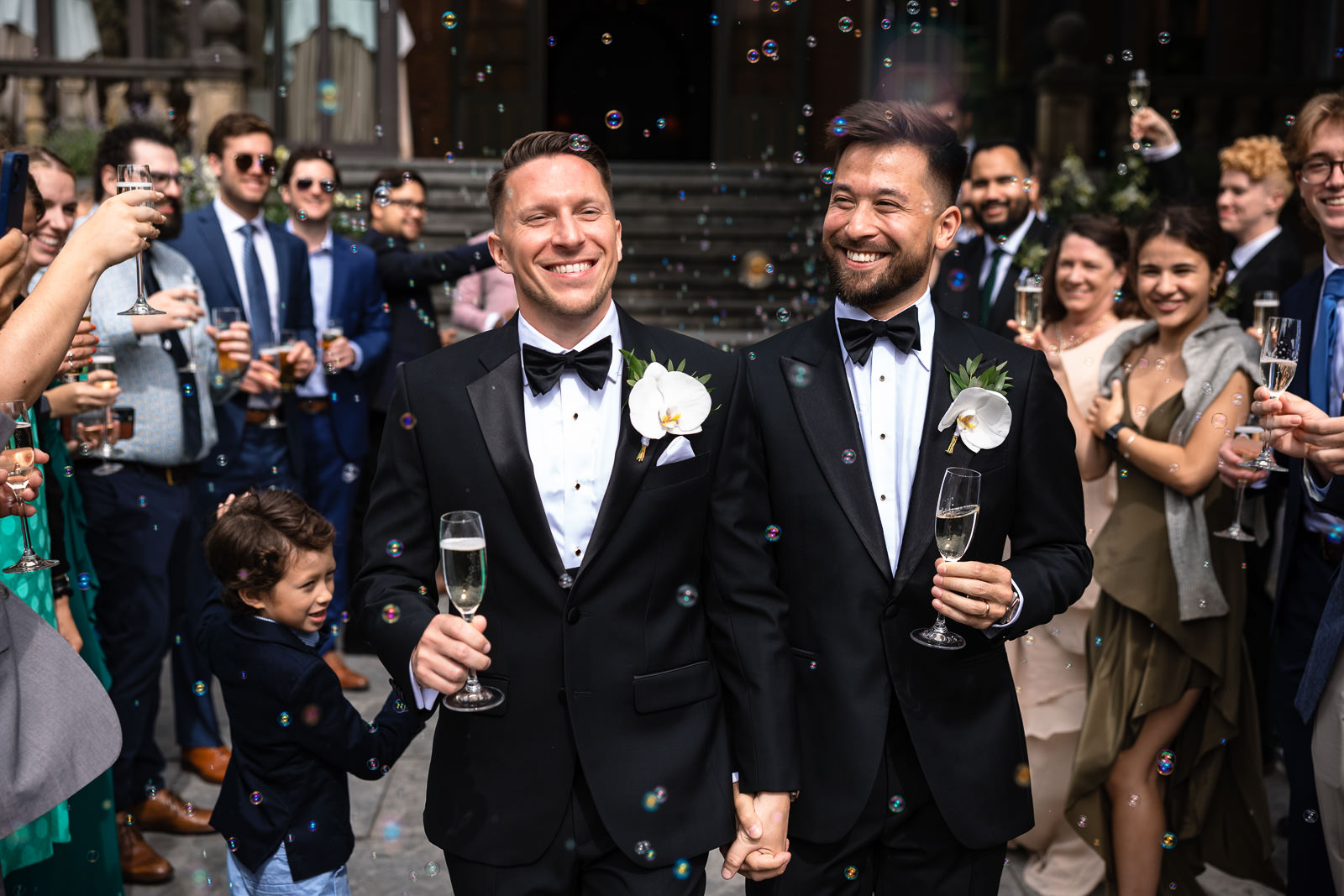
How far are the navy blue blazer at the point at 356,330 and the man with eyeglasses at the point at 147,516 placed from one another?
115 centimetres

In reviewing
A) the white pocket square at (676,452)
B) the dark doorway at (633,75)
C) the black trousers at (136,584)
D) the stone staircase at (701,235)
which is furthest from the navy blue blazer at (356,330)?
the dark doorway at (633,75)

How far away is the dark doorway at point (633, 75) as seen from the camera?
60.1ft

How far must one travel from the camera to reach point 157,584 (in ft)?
14.7

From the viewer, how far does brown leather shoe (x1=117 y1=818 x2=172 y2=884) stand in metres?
4.12

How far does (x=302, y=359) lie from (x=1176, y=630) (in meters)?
3.68

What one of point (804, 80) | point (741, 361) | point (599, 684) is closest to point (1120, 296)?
point (741, 361)

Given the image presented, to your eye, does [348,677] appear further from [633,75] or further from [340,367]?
[633,75]

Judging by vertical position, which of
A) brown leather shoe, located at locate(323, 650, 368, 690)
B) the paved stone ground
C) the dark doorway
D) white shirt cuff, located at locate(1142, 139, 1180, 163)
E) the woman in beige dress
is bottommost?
the paved stone ground

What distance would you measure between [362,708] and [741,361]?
3855 mm

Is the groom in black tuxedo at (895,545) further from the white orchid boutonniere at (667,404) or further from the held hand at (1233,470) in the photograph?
the held hand at (1233,470)

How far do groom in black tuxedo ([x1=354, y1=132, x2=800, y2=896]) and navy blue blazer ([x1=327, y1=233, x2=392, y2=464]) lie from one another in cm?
359

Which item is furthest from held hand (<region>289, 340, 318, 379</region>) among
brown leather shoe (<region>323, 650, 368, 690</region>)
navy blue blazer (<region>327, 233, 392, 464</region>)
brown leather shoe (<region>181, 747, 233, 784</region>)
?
brown leather shoe (<region>181, 747, 233, 784</region>)

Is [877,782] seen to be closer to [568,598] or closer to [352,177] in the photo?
[568,598]

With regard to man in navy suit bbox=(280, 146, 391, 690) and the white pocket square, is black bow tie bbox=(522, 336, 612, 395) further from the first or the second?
man in navy suit bbox=(280, 146, 391, 690)
